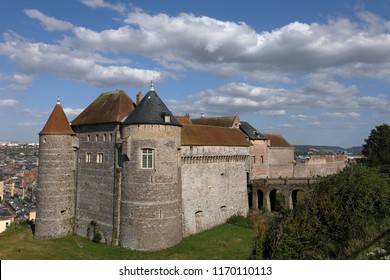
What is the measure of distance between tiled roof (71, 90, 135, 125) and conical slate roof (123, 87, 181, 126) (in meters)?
2.27

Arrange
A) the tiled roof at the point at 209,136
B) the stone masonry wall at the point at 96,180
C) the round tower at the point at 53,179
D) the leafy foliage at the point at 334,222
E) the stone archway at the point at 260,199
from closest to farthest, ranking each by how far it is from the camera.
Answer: the leafy foliage at the point at 334,222
the stone masonry wall at the point at 96,180
the round tower at the point at 53,179
the tiled roof at the point at 209,136
the stone archway at the point at 260,199

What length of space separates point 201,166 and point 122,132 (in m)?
7.46

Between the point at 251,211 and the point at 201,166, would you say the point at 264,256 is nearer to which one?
the point at 201,166

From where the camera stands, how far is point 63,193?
1134 inches

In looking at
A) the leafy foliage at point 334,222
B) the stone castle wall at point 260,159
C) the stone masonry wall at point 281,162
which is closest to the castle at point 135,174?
the stone castle wall at point 260,159

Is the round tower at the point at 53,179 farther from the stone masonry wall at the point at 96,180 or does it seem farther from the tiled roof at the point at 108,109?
the tiled roof at the point at 108,109

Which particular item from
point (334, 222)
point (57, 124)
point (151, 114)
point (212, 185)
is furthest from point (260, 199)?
point (334, 222)

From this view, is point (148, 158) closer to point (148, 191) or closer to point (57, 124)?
point (148, 191)

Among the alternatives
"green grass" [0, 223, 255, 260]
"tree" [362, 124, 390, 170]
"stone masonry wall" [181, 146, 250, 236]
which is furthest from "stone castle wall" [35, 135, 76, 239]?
"tree" [362, 124, 390, 170]

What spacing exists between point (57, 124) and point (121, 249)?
11385 millimetres

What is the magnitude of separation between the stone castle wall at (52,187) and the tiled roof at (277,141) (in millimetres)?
25607

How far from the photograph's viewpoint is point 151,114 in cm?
2430

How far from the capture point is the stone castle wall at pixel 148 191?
23844 millimetres

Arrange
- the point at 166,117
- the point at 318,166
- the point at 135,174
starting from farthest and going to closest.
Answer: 1. the point at 318,166
2. the point at 166,117
3. the point at 135,174
